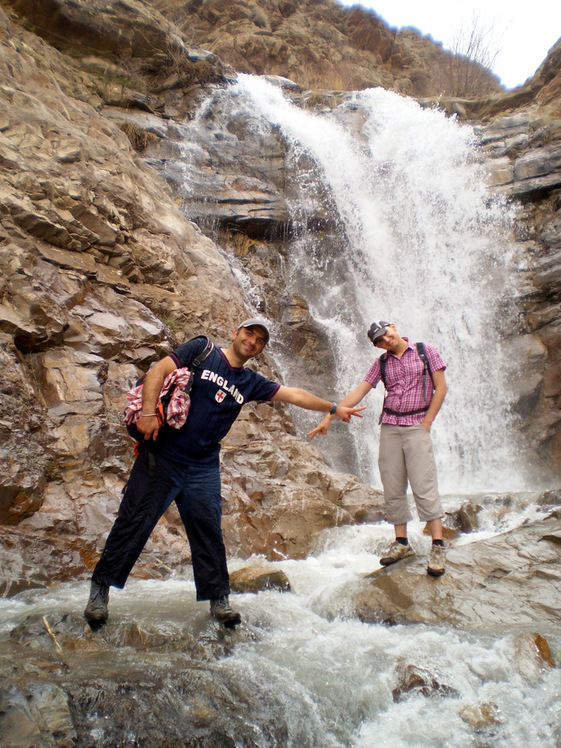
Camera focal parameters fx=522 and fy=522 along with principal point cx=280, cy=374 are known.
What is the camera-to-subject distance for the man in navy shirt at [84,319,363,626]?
3.01 m

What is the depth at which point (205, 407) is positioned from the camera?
3.17 m

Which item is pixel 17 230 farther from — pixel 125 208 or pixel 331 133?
pixel 331 133

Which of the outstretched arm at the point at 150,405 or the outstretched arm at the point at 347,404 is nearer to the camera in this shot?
the outstretched arm at the point at 150,405

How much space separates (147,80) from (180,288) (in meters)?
10.9

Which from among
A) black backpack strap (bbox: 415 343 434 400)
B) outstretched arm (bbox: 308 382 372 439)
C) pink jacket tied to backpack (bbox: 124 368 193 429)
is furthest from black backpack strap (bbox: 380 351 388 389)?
pink jacket tied to backpack (bbox: 124 368 193 429)

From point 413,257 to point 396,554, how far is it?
11.0 m

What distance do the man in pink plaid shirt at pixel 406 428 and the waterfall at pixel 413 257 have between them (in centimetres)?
604

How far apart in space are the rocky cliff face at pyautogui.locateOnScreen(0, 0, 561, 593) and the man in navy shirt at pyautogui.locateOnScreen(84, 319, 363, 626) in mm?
1385

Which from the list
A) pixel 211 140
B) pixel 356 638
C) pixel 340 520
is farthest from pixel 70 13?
pixel 356 638

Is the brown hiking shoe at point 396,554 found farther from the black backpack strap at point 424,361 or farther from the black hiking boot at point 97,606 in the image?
the black hiking boot at point 97,606

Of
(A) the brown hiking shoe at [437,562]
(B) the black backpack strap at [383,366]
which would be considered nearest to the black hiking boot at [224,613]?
(A) the brown hiking shoe at [437,562]

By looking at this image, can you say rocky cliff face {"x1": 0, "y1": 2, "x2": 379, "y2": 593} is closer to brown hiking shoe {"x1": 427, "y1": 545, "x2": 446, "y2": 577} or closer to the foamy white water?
the foamy white water

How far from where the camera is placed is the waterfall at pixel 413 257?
11.6 metres

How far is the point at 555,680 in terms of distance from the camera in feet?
8.96
